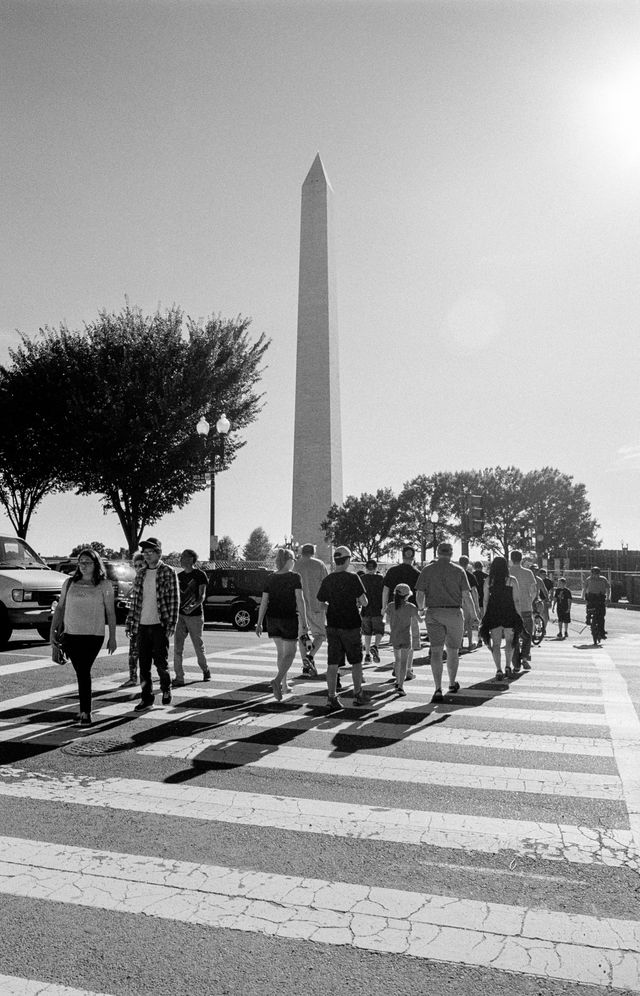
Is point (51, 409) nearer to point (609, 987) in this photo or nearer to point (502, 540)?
point (609, 987)

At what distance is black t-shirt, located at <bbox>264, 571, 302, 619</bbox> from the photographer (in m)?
9.62

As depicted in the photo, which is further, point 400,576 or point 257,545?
point 257,545

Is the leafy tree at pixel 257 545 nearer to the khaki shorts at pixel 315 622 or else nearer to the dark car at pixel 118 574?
the dark car at pixel 118 574

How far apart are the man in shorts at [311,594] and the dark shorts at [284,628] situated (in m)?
1.59

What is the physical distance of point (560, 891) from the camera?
13.8 feet

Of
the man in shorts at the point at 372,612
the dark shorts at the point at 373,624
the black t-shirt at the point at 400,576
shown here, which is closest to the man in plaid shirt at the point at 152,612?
the black t-shirt at the point at 400,576

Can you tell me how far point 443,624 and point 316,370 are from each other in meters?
31.3

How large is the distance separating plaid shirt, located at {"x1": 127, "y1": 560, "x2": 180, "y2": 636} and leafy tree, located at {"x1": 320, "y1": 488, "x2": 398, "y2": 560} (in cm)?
6460

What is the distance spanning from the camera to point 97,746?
24.4 ft

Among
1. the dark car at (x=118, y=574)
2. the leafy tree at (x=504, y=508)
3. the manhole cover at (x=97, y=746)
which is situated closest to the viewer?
the manhole cover at (x=97, y=746)

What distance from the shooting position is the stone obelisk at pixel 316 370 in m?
40.0

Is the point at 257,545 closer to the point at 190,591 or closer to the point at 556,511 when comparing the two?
the point at 556,511

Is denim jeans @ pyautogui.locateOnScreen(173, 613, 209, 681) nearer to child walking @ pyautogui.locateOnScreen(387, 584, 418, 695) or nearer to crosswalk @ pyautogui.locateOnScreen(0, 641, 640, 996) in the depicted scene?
crosswalk @ pyautogui.locateOnScreen(0, 641, 640, 996)

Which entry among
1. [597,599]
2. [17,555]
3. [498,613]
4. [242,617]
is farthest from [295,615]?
[242,617]
